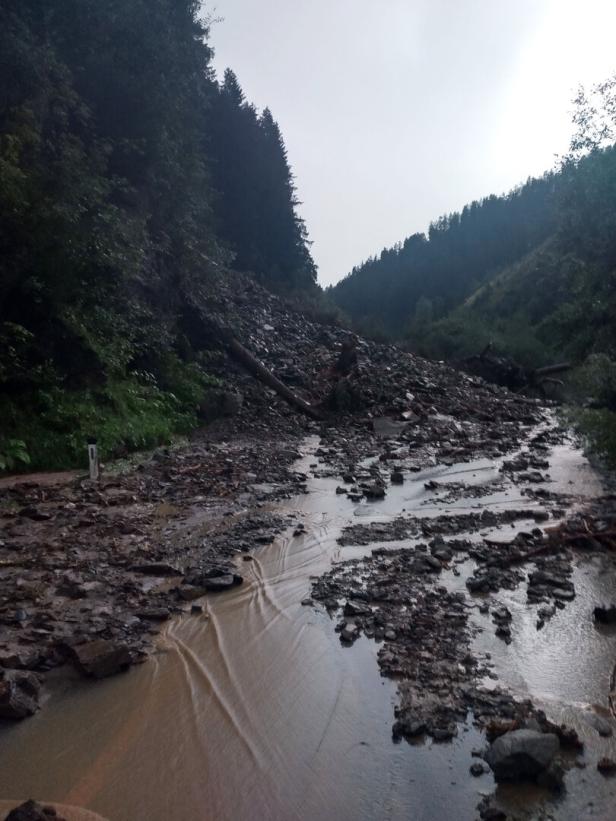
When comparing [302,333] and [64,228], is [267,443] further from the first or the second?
[302,333]

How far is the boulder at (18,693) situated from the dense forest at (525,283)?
29.8ft

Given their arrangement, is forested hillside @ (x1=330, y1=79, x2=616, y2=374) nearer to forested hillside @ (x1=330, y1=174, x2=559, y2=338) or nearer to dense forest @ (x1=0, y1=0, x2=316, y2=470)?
forested hillside @ (x1=330, y1=174, x2=559, y2=338)

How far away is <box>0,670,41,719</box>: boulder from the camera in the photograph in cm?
389

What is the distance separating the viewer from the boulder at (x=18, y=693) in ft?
12.8

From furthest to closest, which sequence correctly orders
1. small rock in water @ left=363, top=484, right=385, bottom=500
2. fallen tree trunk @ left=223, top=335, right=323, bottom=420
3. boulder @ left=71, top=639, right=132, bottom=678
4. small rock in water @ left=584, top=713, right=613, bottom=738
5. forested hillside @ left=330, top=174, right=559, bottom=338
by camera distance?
1. forested hillside @ left=330, top=174, right=559, bottom=338
2. fallen tree trunk @ left=223, top=335, right=323, bottom=420
3. small rock in water @ left=363, top=484, right=385, bottom=500
4. boulder @ left=71, top=639, right=132, bottom=678
5. small rock in water @ left=584, top=713, right=613, bottom=738

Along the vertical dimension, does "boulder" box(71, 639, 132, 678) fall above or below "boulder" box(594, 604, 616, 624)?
above

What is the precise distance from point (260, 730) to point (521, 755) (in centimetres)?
155

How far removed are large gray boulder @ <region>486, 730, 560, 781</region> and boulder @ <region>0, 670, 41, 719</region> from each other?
9.34ft

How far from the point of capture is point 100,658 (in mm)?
4453

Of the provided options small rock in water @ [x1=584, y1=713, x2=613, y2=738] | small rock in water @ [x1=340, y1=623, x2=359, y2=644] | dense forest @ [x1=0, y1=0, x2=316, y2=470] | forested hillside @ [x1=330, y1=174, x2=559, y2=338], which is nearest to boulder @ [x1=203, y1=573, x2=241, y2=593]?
small rock in water @ [x1=340, y1=623, x2=359, y2=644]

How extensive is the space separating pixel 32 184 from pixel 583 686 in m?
11.8

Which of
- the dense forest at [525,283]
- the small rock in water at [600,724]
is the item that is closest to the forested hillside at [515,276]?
the dense forest at [525,283]

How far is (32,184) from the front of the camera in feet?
37.9

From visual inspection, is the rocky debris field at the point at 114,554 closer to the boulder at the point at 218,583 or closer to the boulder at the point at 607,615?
the boulder at the point at 218,583
